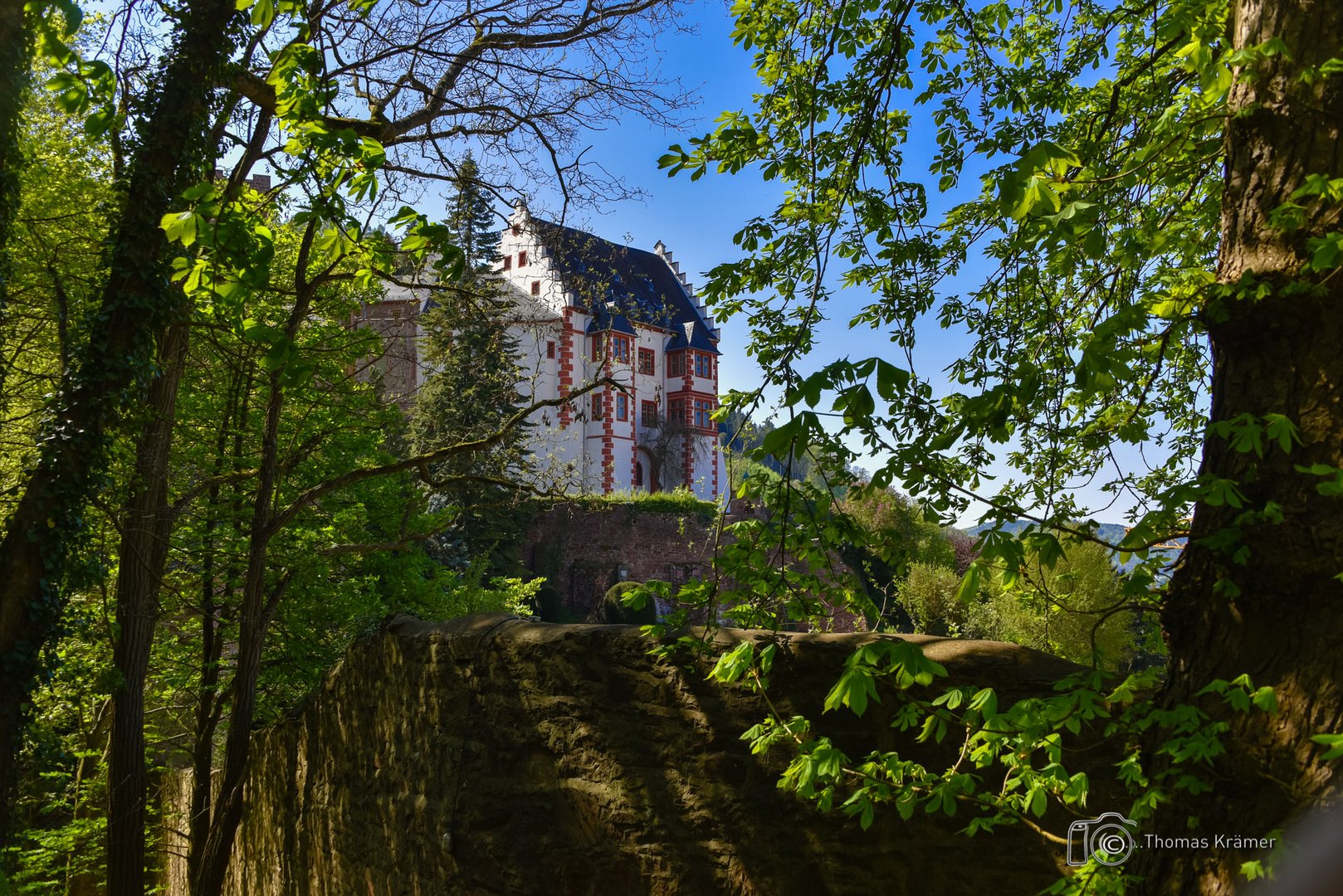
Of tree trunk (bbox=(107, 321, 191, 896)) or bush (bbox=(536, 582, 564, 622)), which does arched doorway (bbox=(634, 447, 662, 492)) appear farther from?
tree trunk (bbox=(107, 321, 191, 896))

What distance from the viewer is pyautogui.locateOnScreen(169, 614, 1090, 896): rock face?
3.26m

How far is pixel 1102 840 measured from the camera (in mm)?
2680

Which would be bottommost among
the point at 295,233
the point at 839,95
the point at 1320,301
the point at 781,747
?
A: the point at 781,747

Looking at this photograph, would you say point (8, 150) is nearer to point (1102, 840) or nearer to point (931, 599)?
point (1102, 840)

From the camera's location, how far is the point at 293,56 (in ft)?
9.23

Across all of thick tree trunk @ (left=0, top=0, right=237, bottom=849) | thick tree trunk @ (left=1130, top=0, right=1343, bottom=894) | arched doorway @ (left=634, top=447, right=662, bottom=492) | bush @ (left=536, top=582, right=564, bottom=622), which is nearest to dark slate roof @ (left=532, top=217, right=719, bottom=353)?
thick tree trunk @ (left=0, top=0, right=237, bottom=849)

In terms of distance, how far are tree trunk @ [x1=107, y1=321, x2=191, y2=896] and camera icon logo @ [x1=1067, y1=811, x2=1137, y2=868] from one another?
20.8ft

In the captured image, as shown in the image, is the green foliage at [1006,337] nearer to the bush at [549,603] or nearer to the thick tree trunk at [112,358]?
the thick tree trunk at [112,358]

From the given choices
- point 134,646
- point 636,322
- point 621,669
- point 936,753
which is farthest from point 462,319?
point 936,753

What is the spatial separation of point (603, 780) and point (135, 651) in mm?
4976

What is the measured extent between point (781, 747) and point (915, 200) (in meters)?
2.13

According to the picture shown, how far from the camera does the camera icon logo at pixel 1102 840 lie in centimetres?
248

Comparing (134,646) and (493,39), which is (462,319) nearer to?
(493,39)

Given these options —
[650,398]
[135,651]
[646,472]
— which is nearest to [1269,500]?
[135,651]
